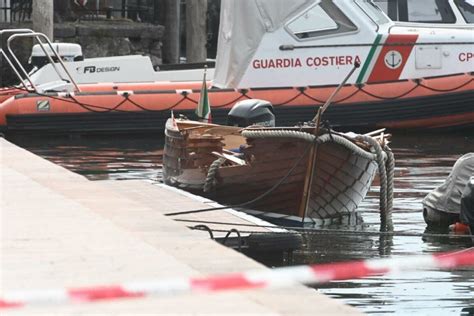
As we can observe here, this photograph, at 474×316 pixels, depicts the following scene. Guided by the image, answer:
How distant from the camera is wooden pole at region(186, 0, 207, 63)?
1023 inches

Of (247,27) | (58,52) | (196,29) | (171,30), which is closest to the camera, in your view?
(247,27)

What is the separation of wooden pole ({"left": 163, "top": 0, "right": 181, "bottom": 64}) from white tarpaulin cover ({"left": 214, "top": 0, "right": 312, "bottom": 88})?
9.35 m

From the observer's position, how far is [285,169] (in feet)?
38.8

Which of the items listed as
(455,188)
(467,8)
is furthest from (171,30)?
(455,188)

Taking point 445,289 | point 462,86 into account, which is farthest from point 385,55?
point 445,289

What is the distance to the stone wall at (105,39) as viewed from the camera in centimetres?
2623

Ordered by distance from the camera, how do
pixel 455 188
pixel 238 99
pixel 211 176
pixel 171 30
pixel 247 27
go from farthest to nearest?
1. pixel 171 30
2. pixel 247 27
3. pixel 238 99
4. pixel 211 176
5. pixel 455 188

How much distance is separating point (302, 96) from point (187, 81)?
2.96 meters

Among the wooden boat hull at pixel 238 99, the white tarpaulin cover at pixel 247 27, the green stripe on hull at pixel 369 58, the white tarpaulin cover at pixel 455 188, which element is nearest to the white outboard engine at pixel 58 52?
the wooden boat hull at pixel 238 99

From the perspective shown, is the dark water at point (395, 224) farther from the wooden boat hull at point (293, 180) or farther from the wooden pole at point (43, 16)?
the wooden pole at point (43, 16)

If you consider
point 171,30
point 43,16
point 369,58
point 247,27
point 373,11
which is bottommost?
point 171,30

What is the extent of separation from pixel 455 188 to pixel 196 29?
1502 centimetres

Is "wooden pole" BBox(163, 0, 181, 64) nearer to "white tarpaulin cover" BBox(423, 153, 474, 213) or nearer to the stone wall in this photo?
the stone wall

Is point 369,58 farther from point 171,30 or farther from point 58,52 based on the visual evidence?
point 171,30
